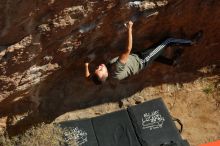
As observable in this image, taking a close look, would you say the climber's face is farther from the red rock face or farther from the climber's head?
the red rock face

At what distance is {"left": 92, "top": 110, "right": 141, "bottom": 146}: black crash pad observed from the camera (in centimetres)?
679

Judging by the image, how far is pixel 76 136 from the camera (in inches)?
270

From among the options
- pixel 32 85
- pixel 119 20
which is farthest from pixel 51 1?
pixel 32 85

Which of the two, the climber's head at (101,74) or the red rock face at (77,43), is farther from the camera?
the climber's head at (101,74)

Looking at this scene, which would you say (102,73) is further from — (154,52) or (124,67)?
(154,52)

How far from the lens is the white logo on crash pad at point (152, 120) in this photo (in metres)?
6.90

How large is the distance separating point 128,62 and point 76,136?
1.58 meters

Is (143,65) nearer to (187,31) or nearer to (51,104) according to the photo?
(187,31)

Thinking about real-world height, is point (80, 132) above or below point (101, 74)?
below

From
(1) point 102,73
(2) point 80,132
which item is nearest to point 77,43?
(1) point 102,73

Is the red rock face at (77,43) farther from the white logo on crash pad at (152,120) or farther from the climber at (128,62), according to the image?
the white logo on crash pad at (152,120)

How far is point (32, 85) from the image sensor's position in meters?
6.52

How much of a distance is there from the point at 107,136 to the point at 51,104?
1.10m

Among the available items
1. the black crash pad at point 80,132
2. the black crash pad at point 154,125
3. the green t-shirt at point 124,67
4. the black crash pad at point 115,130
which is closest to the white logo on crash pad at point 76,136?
the black crash pad at point 80,132
